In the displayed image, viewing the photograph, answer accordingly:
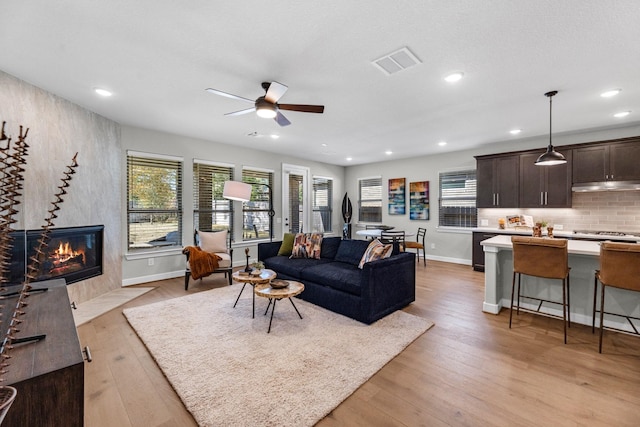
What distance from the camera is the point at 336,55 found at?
2.53m

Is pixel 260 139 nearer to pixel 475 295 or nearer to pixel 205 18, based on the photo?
pixel 205 18

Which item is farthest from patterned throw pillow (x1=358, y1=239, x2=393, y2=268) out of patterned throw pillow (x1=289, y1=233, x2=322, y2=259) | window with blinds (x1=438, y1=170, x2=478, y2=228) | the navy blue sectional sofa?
window with blinds (x1=438, y1=170, x2=478, y2=228)

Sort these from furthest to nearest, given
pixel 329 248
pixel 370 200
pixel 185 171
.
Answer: pixel 370 200
pixel 185 171
pixel 329 248

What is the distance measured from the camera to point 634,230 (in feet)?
15.1

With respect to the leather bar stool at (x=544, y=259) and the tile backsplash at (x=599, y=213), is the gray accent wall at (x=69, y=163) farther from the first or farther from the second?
the tile backsplash at (x=599, y=213)

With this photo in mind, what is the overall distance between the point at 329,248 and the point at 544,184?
410 centimetres

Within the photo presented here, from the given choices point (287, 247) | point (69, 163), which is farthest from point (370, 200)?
point (69, 163)

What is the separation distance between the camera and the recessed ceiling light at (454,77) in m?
2.82

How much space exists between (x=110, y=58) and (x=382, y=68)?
2543mm

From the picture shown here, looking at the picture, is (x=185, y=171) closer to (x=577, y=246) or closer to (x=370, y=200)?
(x=370, y=200)

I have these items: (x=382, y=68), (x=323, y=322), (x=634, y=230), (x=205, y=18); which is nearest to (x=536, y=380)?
(x=323, y=322)

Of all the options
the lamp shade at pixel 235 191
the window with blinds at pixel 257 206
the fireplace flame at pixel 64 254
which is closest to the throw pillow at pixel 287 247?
the lamp shade at pixel 235 191

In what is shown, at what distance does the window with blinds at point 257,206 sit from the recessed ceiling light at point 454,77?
4206 mm

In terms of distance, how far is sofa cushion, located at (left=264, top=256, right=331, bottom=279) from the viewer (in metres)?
4.08
